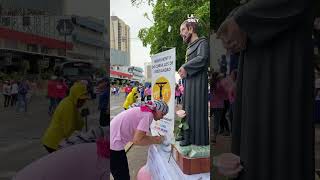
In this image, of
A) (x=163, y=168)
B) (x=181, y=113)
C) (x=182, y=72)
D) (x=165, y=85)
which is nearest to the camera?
(x=182, y=72)

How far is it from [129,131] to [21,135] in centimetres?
252

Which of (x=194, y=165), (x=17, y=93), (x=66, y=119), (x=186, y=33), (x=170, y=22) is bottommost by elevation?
(x=194, y=165)

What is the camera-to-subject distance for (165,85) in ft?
14.0

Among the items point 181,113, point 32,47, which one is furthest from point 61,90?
point 181,113

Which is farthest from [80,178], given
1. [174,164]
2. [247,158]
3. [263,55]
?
[174,164]

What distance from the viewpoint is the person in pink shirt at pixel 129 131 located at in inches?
166

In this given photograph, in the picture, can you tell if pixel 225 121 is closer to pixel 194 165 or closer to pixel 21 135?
pixel 21 135

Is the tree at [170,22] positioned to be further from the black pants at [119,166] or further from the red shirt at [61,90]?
the red shirt at [61,90]

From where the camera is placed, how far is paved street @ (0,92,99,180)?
6.05 ft

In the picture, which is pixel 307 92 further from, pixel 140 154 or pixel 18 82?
pixel 140 154

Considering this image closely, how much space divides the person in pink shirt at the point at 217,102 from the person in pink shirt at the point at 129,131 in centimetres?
235

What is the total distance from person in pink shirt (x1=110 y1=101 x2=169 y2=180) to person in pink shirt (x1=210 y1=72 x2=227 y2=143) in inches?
92.5

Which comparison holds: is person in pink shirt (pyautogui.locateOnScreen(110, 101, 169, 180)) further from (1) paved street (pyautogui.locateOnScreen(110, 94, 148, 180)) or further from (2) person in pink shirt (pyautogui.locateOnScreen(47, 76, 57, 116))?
(2) person in pink shirt (pyautogui.locateOnScreen(47, 76, 57, 116))

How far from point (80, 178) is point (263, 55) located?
3.32ft
